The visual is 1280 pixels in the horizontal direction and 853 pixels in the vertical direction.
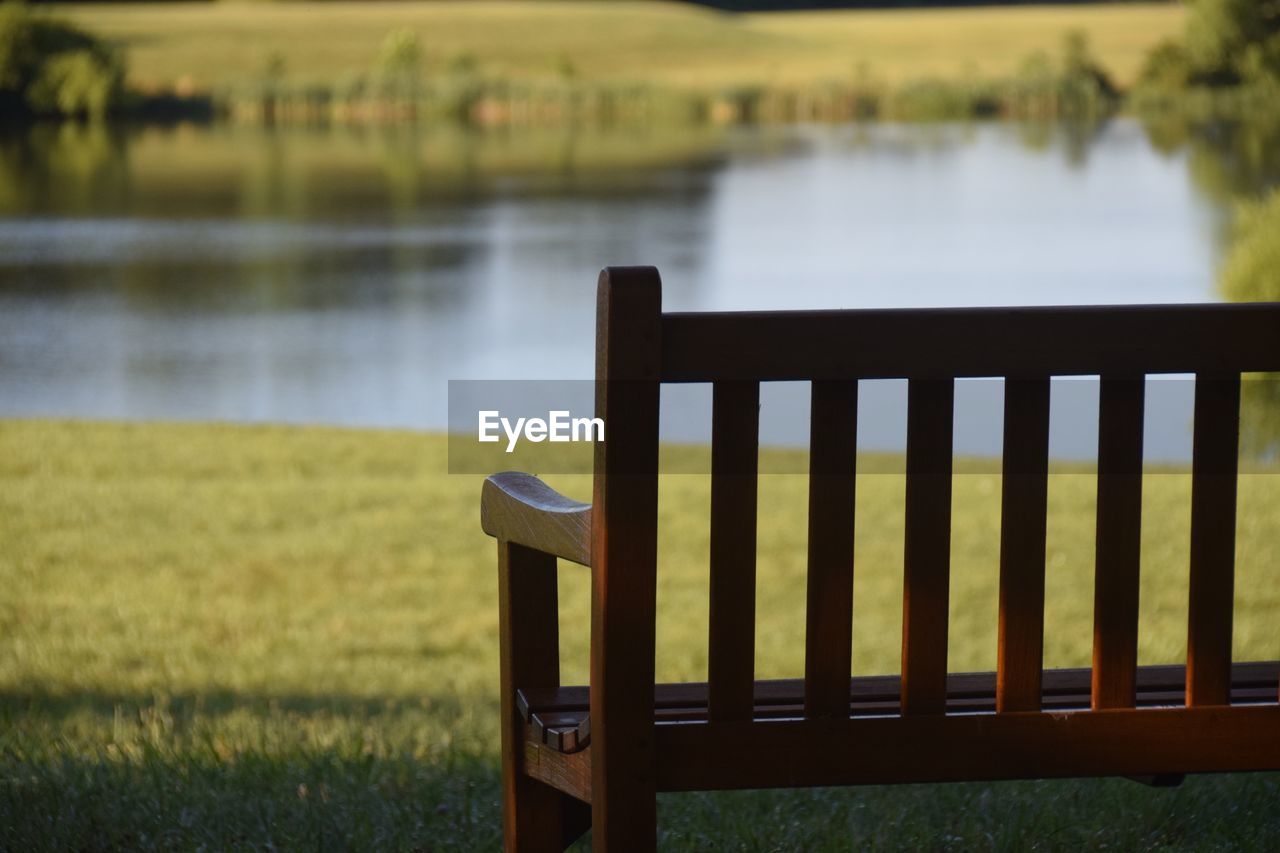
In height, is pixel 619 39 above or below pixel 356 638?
above

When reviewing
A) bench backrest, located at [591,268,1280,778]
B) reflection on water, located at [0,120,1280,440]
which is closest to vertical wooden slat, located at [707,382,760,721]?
bench backrest, located at [591,268,1280,778]

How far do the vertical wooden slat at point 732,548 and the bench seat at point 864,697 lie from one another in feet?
0.20

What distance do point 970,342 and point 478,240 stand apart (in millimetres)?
20597

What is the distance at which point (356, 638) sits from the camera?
4.63 meters

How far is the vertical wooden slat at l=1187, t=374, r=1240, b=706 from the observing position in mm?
1752

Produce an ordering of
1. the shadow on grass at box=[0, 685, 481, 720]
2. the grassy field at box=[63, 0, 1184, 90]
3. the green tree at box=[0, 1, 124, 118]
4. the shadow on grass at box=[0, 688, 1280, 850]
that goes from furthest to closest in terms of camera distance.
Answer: the grassy field at box=[63, 0, 1184, 90], the green tree at box=[0, 1, 124, 118], the shadow on grass at box=[0, 685, 481, 720], the shadow on grass at box=[0, 688, 1280, 850]

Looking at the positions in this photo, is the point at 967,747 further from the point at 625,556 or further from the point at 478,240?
the point at 478,240

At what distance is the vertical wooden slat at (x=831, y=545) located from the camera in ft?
5.57

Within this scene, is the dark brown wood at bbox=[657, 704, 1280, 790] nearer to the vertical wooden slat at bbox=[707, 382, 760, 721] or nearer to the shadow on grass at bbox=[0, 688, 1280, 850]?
the vertical wooden slat at bbox=[707, 382, 760, 721]

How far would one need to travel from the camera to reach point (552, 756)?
1898 mm

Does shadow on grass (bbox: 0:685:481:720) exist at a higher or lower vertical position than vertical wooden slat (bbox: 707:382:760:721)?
lower

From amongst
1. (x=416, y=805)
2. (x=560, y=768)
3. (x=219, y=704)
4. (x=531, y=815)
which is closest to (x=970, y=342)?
(x=560, y=768)
